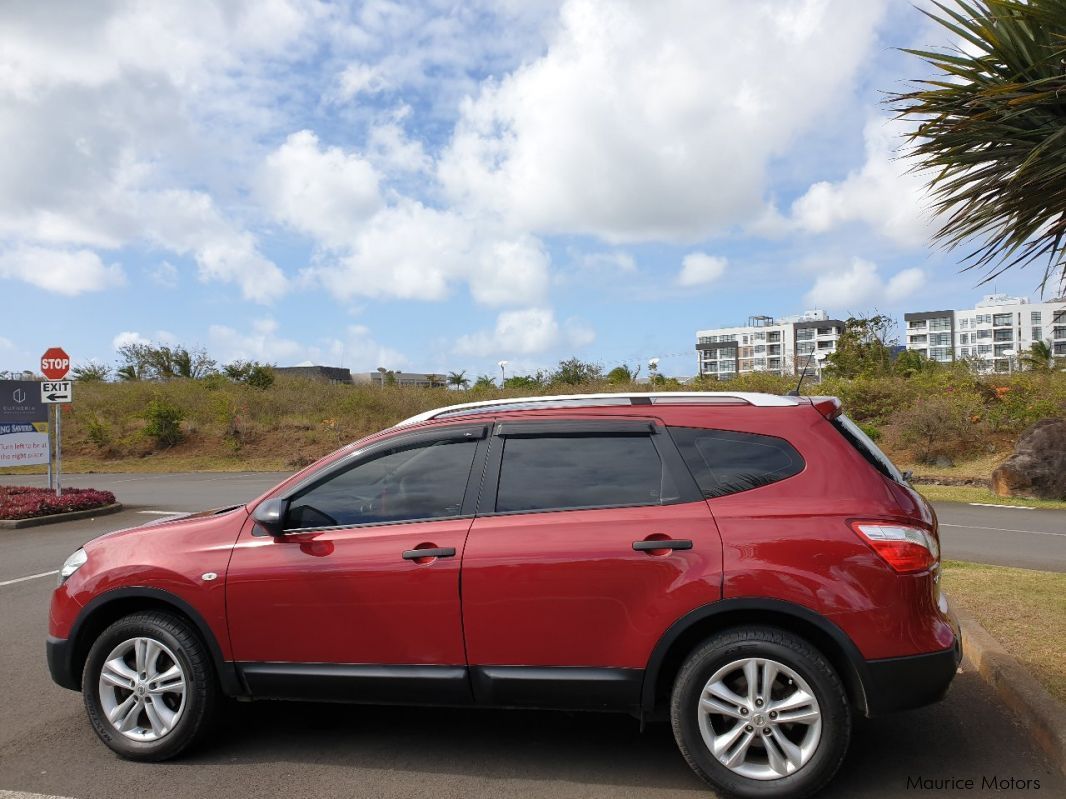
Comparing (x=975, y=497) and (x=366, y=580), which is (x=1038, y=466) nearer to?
(x=975, y=497)

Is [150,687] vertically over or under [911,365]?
under

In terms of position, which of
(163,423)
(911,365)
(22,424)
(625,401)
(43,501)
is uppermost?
(911,365)

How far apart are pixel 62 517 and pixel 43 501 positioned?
54 centimetres

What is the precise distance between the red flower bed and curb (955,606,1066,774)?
591 inches

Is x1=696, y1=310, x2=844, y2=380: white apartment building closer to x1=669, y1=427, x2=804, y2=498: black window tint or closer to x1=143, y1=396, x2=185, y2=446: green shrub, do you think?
x1=143, y1=396, x2=185, y2=446: green shrub

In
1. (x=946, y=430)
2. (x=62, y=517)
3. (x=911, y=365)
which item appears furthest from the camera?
(x=911, y=365)

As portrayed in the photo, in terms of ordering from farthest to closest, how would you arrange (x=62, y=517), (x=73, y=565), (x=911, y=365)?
(x=911, y=365) < (x=62, y=517) < (x=73, y=565)

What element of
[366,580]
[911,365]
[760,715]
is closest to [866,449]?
[760,715]

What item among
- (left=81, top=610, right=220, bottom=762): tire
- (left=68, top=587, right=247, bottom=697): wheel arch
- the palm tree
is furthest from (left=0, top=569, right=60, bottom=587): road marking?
the palm tree

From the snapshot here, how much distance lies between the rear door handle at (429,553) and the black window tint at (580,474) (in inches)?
12.3

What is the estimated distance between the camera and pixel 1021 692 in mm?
4559

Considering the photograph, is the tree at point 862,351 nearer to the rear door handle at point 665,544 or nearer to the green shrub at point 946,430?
the green shrub at point 946,430

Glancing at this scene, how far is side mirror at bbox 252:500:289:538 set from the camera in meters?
4.23

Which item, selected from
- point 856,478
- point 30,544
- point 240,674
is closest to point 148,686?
point 240,674
